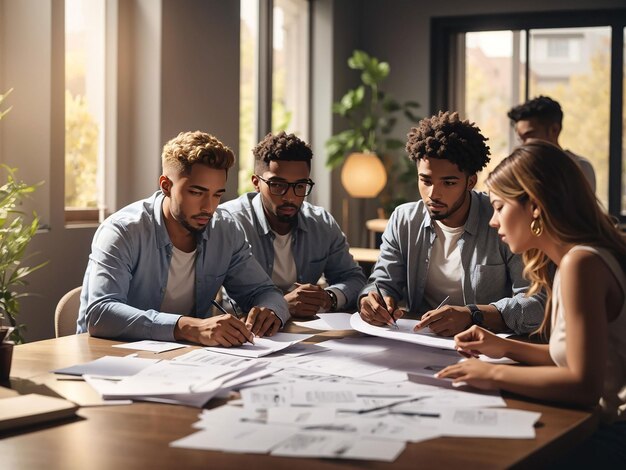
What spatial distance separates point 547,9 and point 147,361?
5967 millimetres

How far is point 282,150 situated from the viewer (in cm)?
311

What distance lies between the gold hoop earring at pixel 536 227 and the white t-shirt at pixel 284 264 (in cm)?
153

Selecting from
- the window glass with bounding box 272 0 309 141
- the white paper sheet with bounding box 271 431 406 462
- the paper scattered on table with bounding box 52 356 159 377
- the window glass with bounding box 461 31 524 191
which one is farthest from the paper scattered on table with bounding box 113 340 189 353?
the window glass with bounding box 461 31 524 191

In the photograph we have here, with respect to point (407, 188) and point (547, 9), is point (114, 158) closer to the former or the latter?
point (407, 188)

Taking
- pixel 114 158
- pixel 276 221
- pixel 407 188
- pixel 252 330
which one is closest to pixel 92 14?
pixel 114 158

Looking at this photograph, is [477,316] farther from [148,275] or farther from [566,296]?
[148,275]

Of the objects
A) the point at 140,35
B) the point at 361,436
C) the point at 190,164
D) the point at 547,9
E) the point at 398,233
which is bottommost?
the point at 361,436

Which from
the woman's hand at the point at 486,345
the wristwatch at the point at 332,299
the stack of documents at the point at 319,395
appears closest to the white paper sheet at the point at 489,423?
the stack of documents at the point at 319,395

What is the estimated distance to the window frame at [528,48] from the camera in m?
6.77

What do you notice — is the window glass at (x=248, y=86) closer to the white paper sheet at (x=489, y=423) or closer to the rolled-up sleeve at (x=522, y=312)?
the rolled-up sleeve at (x=522, y=312)

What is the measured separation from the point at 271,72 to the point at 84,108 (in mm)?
2260

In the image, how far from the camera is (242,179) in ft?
18.4

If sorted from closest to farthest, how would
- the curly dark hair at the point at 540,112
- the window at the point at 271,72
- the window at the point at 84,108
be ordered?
the window at the point at 84,108
the curly dark hair at the point at 540,112
the window at the point at 271,72

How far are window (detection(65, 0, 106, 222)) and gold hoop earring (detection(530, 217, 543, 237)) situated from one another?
2676mm
